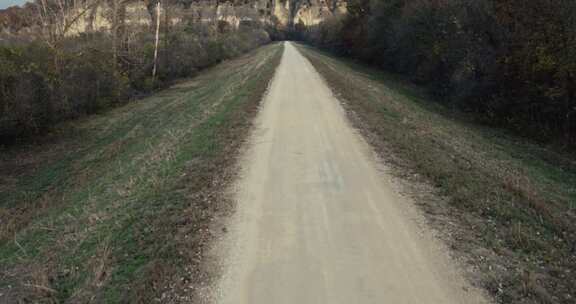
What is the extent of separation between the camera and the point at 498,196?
22.6ft

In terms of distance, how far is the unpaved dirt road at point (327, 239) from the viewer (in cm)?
432

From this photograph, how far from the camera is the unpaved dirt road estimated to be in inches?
170

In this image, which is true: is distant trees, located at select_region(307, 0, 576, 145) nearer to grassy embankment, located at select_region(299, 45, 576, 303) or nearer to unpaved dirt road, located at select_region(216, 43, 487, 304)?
grassy embankment, located at select_region(299, 45, 576, 303)

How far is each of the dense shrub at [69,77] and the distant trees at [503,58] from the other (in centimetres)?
1986

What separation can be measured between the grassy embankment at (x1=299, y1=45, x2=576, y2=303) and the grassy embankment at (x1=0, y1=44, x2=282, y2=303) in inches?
155

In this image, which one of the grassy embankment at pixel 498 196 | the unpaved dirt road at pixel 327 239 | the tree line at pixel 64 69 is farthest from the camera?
the tree line at pixel 64 69

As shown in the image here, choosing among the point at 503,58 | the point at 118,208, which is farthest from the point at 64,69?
the point at 503,58

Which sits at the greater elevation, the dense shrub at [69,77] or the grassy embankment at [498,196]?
the dense shrub at [69,77]

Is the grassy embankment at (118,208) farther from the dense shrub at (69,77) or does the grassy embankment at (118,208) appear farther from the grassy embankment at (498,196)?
the grassy embankment at (498,196)

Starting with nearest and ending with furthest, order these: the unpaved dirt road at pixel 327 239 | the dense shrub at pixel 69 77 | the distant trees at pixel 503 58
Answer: the unpaved dirt road at pixel 327 239 → the distant trees at pixel 503 58 → the dense shrub at pixel 69 77

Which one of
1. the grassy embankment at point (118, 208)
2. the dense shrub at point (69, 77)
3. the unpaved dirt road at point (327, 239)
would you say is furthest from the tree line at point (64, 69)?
the unpaved dirt road at point (327, 239)

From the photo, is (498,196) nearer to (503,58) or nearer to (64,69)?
(503,58)

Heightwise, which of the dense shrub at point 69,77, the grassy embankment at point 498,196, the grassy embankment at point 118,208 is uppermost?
the dense shrub at point 69,77

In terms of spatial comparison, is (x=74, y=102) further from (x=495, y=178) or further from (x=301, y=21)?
(x=301, y=21)
